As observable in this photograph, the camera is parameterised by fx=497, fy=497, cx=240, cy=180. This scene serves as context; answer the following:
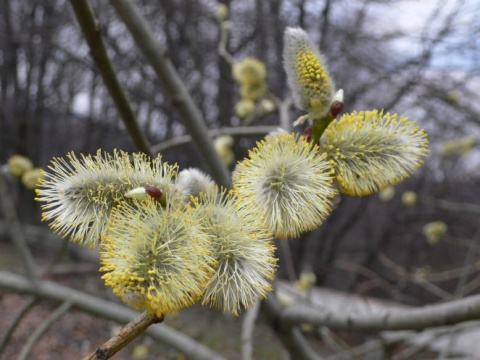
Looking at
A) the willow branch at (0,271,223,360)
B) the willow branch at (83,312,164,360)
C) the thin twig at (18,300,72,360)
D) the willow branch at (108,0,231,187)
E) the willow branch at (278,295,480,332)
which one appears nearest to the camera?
the willow branch at (83,312,164,360)

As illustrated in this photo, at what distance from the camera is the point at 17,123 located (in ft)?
23.2

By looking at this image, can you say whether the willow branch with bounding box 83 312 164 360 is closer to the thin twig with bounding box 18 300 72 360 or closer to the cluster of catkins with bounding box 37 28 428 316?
the cluster of catkins with bounding box 37 28 428 316

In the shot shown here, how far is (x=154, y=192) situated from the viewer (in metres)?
0.61

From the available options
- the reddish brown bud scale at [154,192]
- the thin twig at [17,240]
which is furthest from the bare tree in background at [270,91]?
the reddish brown bud scale at [154,192]

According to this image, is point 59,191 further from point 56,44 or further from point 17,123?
point 17,123

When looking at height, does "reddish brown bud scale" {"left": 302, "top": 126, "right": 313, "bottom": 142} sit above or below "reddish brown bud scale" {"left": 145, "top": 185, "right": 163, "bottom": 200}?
below

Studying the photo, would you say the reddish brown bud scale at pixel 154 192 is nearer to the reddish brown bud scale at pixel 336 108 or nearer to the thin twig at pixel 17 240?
the reddish brown bud scale at pixel 336 108

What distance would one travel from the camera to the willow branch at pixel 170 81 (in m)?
1.27

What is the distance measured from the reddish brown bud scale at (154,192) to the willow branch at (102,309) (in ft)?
3.89

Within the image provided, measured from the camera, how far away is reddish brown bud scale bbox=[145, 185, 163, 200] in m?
0.60

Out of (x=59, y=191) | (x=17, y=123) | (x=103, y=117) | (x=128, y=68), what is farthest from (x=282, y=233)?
(x=17, y=123)

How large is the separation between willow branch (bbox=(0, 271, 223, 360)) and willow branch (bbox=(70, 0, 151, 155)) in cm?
81

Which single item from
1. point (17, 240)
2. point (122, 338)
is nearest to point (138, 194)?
point (122, 338)

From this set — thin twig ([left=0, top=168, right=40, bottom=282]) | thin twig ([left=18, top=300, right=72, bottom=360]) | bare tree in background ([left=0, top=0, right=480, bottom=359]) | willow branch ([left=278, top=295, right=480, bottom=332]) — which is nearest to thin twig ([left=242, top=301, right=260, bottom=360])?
willow branch ([left=278, top=295, right=480, bottom=332])
